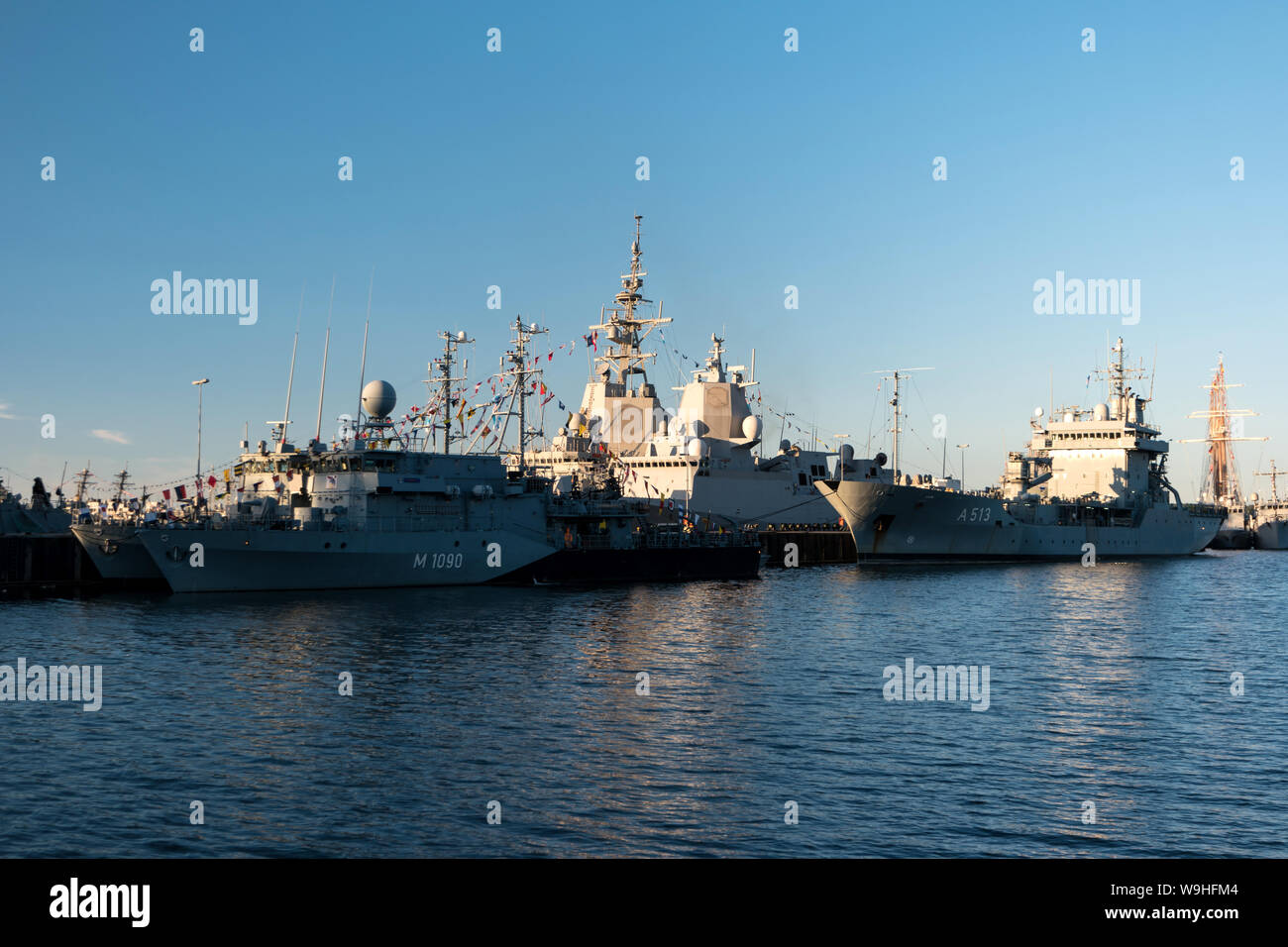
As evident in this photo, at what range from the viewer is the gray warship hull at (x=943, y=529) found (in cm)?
6525

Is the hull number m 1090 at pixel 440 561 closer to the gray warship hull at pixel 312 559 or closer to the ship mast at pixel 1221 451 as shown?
the gray warship hull at pixel 312 559

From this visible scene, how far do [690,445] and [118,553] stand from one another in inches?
1494

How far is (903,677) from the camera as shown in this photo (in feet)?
78.7

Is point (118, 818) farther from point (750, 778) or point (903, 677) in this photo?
point (903, 677)

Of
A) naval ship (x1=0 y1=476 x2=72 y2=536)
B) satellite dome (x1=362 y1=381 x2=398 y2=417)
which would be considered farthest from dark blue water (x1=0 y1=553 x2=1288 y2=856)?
naval ship (x1=0 y1=476 x2=72 y2=536)

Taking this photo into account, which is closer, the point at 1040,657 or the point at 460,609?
the point at 1040,657

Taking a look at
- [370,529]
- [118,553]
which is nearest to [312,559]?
[370,529]

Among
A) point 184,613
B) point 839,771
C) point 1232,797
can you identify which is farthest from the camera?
point 184,613

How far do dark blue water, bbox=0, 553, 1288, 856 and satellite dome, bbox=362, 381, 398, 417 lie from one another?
482 inches

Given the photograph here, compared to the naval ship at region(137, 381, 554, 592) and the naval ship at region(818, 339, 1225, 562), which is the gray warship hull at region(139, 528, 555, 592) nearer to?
the naval ship at region(137, 381, 554, 592)

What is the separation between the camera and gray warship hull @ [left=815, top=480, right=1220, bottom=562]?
6525 centimetres
